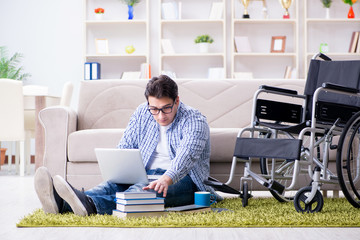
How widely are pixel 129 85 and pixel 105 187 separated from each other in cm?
150

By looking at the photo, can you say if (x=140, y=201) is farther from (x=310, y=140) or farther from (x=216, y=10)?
(x=216, y=10)

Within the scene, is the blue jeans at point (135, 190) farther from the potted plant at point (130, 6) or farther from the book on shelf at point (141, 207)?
the potted plant at point (130, 6)

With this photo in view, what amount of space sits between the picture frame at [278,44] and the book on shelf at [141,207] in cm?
458

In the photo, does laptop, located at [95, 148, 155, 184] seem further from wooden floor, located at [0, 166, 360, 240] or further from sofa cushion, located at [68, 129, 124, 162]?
sofa cushion, located at [68, 129, 124, 162]

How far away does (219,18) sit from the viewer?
6230mm

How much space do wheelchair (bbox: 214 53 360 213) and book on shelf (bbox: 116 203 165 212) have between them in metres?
0.50

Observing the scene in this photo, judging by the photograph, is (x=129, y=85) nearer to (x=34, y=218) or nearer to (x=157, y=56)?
(x=34, y=218)

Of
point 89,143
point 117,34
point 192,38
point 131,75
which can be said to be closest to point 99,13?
point 117,34

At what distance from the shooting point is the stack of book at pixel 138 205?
6.37ft

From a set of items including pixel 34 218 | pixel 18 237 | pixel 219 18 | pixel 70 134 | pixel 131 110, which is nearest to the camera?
pixel 18 237

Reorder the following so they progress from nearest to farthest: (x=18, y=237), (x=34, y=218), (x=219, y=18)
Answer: (x=18, y=237), (x=34, y=218), (x=219, y=18)

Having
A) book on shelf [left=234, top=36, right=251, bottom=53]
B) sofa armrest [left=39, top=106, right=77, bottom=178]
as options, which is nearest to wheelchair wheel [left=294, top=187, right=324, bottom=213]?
sofa armrest [left=39, top=106, right=77, bottom=178]

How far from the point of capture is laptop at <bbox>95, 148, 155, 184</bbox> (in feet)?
6.79

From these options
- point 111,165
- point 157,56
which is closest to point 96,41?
point 157,56
